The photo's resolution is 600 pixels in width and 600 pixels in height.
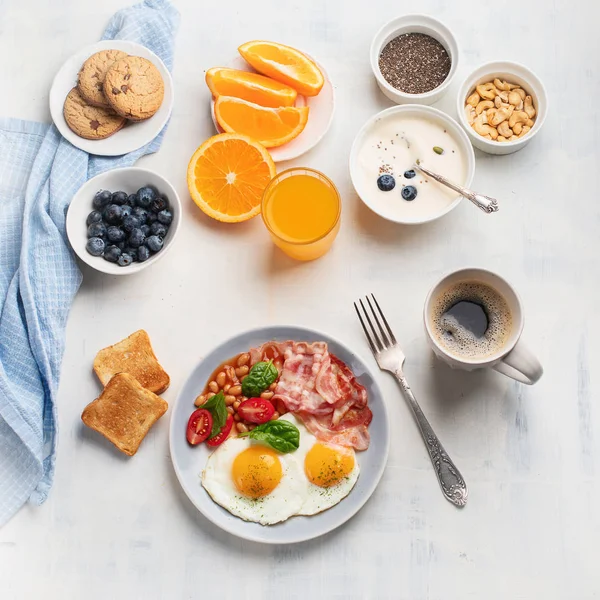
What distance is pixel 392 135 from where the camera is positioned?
2490 millimetres

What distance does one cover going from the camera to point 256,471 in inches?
88.6

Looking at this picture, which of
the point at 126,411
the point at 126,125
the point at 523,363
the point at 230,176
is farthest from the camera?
the point at 126,125

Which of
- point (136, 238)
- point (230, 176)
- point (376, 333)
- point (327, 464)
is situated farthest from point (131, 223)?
point (327, 464)

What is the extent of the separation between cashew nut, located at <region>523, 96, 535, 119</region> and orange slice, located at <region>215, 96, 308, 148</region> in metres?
0.74

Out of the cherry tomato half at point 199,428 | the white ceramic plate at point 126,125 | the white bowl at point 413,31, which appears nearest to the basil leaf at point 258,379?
the cherry tomato half at point 199,428

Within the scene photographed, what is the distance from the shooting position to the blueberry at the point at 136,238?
7.91 ft

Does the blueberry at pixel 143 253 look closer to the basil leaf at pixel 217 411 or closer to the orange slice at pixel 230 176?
the orange slice at pixel 230 176

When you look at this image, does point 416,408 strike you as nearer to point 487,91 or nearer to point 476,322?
point 476,322

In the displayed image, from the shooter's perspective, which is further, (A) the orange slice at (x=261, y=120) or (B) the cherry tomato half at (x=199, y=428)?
(A) the orange slice at (x=261, y=120)

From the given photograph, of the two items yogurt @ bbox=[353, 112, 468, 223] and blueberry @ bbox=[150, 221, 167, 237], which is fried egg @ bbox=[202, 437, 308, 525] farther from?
yogurt @ bbox=[353, 112, 468, 223]

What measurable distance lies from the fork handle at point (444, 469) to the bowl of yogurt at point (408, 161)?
66cm

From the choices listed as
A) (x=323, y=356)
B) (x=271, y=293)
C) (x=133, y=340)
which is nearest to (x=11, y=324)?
(x=133, y=340)

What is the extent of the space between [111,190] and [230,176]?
407mm

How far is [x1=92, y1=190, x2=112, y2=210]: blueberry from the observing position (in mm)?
2457
